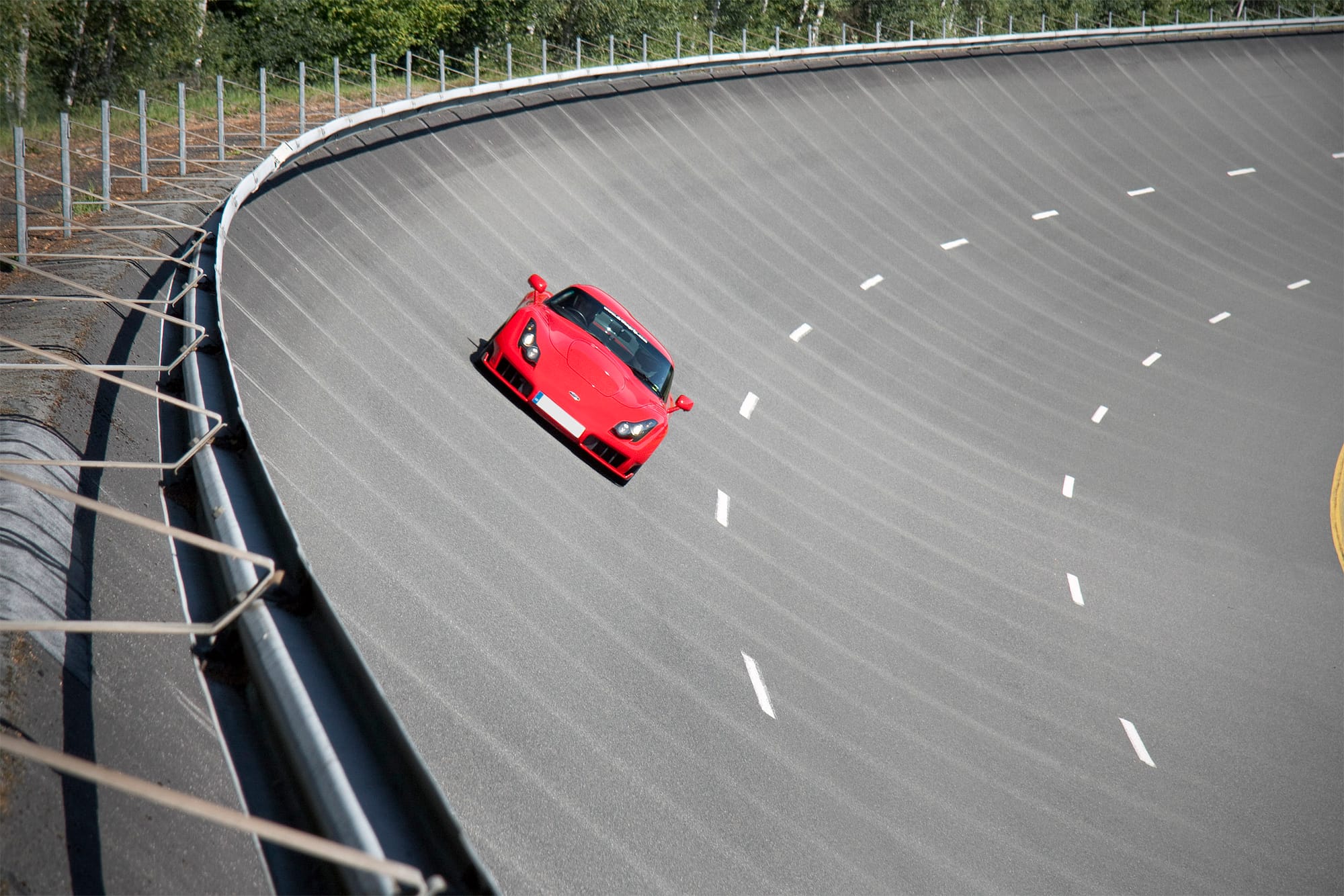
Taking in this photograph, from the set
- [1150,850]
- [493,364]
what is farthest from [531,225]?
[1150,850]

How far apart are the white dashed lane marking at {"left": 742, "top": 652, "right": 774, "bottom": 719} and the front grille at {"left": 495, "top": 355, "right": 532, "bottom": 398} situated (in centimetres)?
338

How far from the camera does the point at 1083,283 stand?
76.7ft

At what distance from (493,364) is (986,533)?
277 inches

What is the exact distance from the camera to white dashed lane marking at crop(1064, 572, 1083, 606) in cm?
1292

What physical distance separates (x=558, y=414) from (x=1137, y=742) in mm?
6633

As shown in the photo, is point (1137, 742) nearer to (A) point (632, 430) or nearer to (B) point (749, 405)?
(A) point (632, 430)

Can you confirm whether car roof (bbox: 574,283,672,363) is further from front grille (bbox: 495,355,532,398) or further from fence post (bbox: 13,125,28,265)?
fence post (bbox: 13,125,28,265)

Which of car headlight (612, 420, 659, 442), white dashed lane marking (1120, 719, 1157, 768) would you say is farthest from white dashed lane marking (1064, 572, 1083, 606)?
car headlight (612, 420, 659, 442)

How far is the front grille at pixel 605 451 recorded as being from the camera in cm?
1033

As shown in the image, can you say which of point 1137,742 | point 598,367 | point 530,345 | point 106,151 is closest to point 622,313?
point 598,367

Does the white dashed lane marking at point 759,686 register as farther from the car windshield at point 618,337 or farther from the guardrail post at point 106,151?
the guardrail post at point 106,151

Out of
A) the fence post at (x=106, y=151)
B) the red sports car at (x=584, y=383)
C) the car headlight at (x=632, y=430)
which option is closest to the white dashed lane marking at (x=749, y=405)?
the red sports car at (x=584, y=383)

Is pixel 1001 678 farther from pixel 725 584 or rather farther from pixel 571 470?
pixel 571 470

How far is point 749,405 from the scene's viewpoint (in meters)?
14.6
